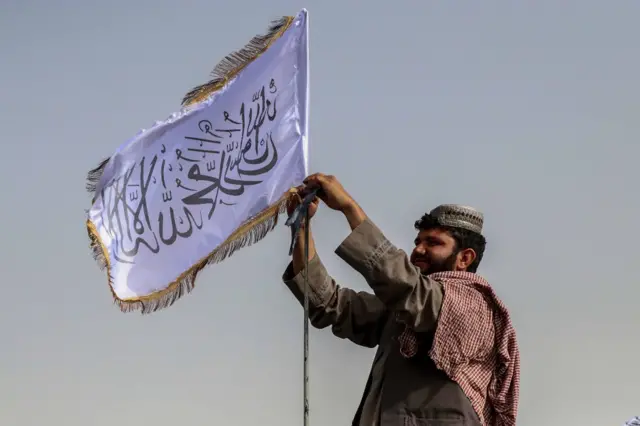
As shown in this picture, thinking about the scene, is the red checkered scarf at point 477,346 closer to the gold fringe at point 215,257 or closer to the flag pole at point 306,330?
the flag pole at point 306,330

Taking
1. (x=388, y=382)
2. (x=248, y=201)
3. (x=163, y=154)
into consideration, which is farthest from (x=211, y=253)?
(x=388, y=382)

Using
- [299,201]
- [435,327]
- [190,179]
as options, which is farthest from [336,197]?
[190,179]

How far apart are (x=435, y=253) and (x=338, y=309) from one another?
21.7 inches

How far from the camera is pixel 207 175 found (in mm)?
4559

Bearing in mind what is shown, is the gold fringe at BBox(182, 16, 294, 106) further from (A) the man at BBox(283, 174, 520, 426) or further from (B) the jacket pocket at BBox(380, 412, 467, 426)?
(B) the jacket pocket at BBox(380, 412, 467, 426)

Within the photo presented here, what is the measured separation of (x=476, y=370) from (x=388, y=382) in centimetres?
34

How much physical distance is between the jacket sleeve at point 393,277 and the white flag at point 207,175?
70cm

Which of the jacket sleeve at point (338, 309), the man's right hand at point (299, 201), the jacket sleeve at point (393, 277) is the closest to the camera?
the jacket sleeve at point (393, 277)

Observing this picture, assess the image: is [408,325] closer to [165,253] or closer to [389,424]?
[389,424]

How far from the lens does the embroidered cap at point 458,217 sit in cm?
395

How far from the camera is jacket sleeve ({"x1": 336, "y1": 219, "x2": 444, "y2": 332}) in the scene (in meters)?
3.47

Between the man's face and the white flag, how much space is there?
0.61m

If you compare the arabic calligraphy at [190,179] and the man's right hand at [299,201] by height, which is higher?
the arabic calligraphy at [190,179]

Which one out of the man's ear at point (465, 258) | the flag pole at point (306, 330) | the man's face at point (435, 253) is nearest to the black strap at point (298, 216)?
the flag pole at point (306, 330)
